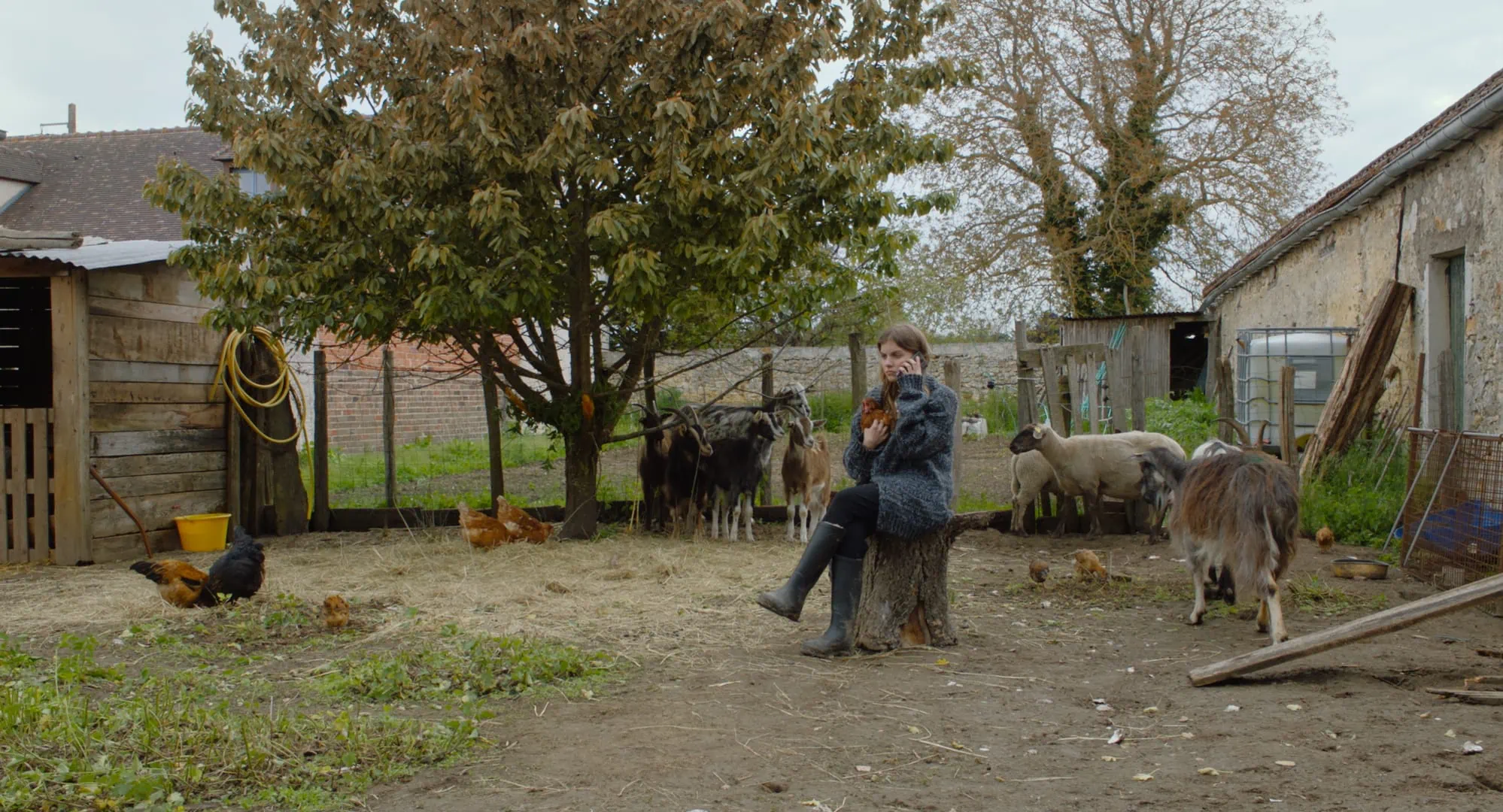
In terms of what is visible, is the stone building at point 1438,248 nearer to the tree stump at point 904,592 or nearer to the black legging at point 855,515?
the tree stump at point 904,592

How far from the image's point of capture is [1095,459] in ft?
31.1

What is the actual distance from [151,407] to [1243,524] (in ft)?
28.0

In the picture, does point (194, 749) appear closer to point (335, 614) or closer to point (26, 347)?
point (335, 614)

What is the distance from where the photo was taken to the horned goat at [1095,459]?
9.39m

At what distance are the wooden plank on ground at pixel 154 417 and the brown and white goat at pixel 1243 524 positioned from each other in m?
8.16

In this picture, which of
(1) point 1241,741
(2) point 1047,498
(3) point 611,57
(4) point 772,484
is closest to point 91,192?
(4) point 772,484

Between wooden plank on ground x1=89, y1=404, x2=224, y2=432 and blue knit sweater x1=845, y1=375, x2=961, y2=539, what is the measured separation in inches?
271

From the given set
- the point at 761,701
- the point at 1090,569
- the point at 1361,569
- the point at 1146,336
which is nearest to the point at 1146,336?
the point at 1146,336

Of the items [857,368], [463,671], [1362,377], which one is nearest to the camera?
[463,671]

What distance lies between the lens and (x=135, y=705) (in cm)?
403

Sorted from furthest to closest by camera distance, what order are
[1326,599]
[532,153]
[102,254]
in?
[102,254] < [532,153] < [1326,599]

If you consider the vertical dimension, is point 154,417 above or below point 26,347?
below

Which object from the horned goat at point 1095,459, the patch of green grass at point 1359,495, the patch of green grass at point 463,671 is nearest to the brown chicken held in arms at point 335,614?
the patch of green grass at point 463,671

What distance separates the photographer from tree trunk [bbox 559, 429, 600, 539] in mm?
9484
